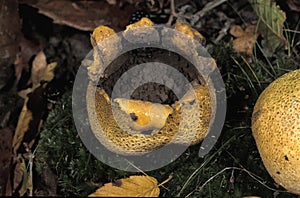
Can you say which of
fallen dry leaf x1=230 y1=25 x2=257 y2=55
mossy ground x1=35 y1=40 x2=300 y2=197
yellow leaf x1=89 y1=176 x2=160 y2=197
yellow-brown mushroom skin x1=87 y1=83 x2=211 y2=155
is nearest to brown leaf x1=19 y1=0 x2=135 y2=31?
mossy ground x1=35 y1=40 x2=300 y2=197

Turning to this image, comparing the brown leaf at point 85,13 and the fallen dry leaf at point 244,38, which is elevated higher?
the brown leaf at point 85,13

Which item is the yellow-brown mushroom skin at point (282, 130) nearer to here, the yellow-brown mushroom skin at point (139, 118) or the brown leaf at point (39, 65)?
the yellow-brown mushroom skin at point (139, 118)

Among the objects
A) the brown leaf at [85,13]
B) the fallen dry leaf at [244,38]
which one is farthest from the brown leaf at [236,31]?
the brown leaf at [85,13]

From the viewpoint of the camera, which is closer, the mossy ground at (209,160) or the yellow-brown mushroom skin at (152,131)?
the yellow-brown mushroom skin at (152,131)

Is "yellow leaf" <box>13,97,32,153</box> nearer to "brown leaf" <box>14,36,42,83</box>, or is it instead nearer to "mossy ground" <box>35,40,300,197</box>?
"mossy ground" <box>35,40,300,197</box>

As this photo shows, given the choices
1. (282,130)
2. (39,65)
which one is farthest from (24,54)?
(282,130)

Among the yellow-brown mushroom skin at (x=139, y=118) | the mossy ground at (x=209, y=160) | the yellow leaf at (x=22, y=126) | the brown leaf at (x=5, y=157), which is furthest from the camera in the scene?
the yellow leaf at (x=22, y=126)
